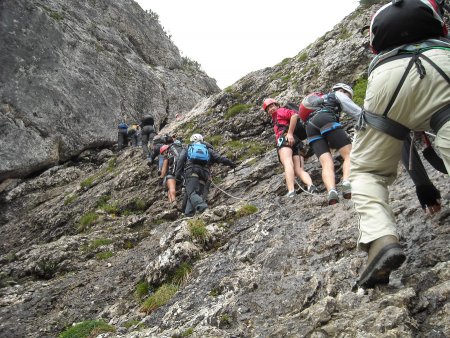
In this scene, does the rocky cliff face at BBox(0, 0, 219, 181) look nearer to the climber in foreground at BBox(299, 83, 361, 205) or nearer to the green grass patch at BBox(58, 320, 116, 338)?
the green grass patch at BBox(58, 320, 116, 338)

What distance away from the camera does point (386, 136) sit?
4.14m

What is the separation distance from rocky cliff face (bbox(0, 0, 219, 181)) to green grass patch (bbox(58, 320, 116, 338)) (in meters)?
20.1

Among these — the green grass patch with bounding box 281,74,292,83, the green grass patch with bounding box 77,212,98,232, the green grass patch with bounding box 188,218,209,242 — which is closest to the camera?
the green grass patch with bounding box 188,218,209,242

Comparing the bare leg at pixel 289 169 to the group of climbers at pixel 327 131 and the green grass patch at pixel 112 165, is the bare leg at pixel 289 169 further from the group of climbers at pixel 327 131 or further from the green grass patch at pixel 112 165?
the green grass patch at pixel 112 165

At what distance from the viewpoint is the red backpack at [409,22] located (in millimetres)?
4070

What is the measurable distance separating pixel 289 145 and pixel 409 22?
5.84m

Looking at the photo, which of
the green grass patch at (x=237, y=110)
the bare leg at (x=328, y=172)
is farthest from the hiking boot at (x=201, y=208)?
the green grass patch at (x=237, y=110)

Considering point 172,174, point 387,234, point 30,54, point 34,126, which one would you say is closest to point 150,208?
point 172,174

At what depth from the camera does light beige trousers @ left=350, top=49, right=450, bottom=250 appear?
380 centimetres

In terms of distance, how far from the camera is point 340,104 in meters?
8.38

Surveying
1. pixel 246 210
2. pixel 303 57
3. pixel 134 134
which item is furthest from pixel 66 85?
pixel 246 210

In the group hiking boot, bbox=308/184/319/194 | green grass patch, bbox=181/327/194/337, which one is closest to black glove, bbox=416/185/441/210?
green grass patch, bbox=181/327/194/337

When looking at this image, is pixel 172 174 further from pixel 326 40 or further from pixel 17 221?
pixel 326 40

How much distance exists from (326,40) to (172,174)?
12809mm
